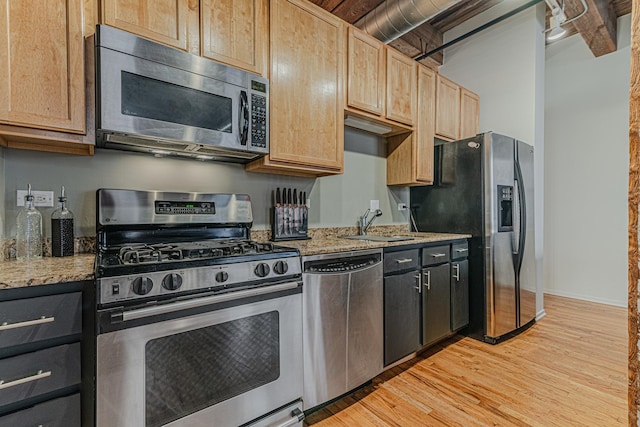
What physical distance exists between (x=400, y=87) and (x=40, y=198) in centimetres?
261

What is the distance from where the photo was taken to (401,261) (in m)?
2.25

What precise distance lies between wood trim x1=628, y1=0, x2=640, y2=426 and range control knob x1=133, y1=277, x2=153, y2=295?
1.57 meters

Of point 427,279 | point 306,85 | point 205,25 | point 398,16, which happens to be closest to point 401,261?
point 427,279

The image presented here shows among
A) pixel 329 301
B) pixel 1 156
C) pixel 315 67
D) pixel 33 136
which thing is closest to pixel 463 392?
pixel 329 301

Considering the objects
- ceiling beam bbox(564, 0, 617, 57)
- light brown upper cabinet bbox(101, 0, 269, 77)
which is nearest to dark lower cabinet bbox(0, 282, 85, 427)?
light brown upper cabinet bbox(101, 0, 269, 77)

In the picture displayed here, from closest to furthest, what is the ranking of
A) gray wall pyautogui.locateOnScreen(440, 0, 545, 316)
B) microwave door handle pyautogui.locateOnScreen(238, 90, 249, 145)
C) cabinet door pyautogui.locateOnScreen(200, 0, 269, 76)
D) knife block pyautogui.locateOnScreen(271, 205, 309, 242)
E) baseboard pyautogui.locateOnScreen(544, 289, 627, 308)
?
cabinet door pyautogui.locateOnScreen(200, 0, 269, 76), microwave door handle pyautogui.locateOnScreen(238, 90, 249, 145), knife block pyautogui.locateOnScreen(271, 205, 309, 242), gray wall pyautogui.locateOnScreen(440, 0, 545, 316), baseboard pyautogui.locateOnScreen(544, 289, 627, 308)

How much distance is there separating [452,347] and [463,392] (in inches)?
29.3

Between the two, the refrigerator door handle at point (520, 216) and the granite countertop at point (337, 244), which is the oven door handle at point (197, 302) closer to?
the granite countertop at point (337, 244)

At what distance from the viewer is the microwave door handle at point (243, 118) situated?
1808 mm

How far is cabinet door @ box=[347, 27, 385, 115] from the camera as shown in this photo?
2371 millimetres

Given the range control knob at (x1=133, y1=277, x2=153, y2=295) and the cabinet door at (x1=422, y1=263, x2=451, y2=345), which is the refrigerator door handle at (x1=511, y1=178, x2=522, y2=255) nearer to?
the cabinet door at (x1=422, y1=263, x2=451, y2=345)

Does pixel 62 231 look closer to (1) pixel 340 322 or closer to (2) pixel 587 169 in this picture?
(1) pixel 340 322

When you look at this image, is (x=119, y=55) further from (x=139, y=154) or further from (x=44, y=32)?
(x=139, y=154)

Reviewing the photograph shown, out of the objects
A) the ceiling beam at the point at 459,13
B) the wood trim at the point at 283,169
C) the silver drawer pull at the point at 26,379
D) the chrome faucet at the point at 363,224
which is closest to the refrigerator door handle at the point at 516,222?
the chrome faucet at the point at 363,224
